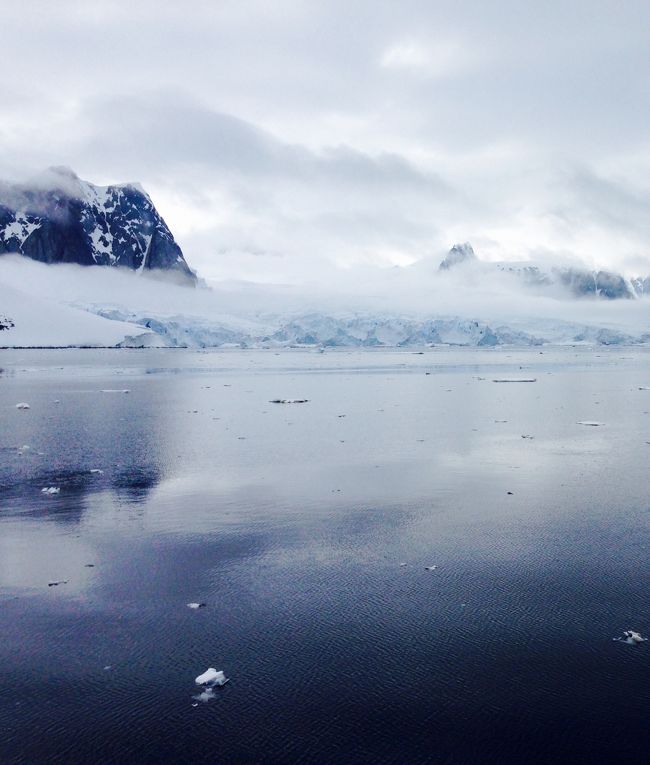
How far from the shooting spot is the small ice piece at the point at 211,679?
5.36 m

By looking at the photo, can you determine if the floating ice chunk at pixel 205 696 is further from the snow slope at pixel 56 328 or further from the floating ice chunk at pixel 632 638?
the snow slope at pixel 56 328

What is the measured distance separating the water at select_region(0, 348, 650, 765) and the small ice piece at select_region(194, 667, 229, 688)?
4.3 inches

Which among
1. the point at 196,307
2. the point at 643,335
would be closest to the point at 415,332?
the point at 643,335

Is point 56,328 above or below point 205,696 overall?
above

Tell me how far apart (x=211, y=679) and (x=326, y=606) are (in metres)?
1.67

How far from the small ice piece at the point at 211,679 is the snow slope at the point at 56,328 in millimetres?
115293

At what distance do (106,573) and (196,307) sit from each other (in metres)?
180

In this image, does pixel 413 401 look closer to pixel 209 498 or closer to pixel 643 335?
pixel 209 498

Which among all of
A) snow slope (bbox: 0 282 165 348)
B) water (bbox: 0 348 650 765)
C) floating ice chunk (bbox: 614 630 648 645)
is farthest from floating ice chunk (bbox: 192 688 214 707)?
snow slope (bbox: 0 282 165 348)

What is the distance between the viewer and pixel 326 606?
6809mm

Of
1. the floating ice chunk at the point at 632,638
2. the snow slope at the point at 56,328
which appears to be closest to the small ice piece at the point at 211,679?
the floating ice chunk at the point at 632,638

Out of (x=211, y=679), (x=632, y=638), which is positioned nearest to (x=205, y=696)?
(x=211, y=679)

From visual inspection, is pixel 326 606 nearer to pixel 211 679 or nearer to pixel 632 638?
pixel 211 679

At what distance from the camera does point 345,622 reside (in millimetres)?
6410
